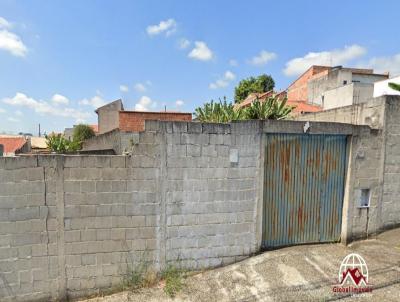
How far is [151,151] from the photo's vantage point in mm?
4305

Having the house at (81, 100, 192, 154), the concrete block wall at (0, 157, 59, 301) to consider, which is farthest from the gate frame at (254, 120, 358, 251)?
the concrete block wall at (0, 157, 59, 301)

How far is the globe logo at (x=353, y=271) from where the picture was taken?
4.27 meters

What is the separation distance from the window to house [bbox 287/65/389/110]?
1375 cm

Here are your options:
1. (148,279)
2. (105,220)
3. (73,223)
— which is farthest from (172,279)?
(73,223)

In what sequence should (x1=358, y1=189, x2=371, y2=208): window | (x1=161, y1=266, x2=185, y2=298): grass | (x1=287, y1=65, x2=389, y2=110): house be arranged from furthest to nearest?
(x1=287, y1=65, x2=389, y2=110): house
(x1=358, y1=189, x2=371, y2=208): window
(x1=161, y1=266, x2=185, y2=298): grass

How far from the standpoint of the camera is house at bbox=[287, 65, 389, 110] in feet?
58.6

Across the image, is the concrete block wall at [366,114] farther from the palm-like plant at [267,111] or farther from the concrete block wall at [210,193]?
the concrete block wall at [210,193]

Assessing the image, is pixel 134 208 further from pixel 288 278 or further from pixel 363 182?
pixel 363 182

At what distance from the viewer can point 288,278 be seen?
4305 mm

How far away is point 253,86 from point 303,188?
31012 mm

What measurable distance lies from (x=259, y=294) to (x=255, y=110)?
17.9 ft

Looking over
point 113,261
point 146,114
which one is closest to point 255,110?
point 113,261

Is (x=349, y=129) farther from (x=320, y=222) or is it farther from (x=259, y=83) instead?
(x=259, y=83)

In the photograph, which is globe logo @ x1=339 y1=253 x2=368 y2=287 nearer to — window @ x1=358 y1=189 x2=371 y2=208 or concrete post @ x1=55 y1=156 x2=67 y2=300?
window @ x1=358 y1=189 x2=371 y2=208
